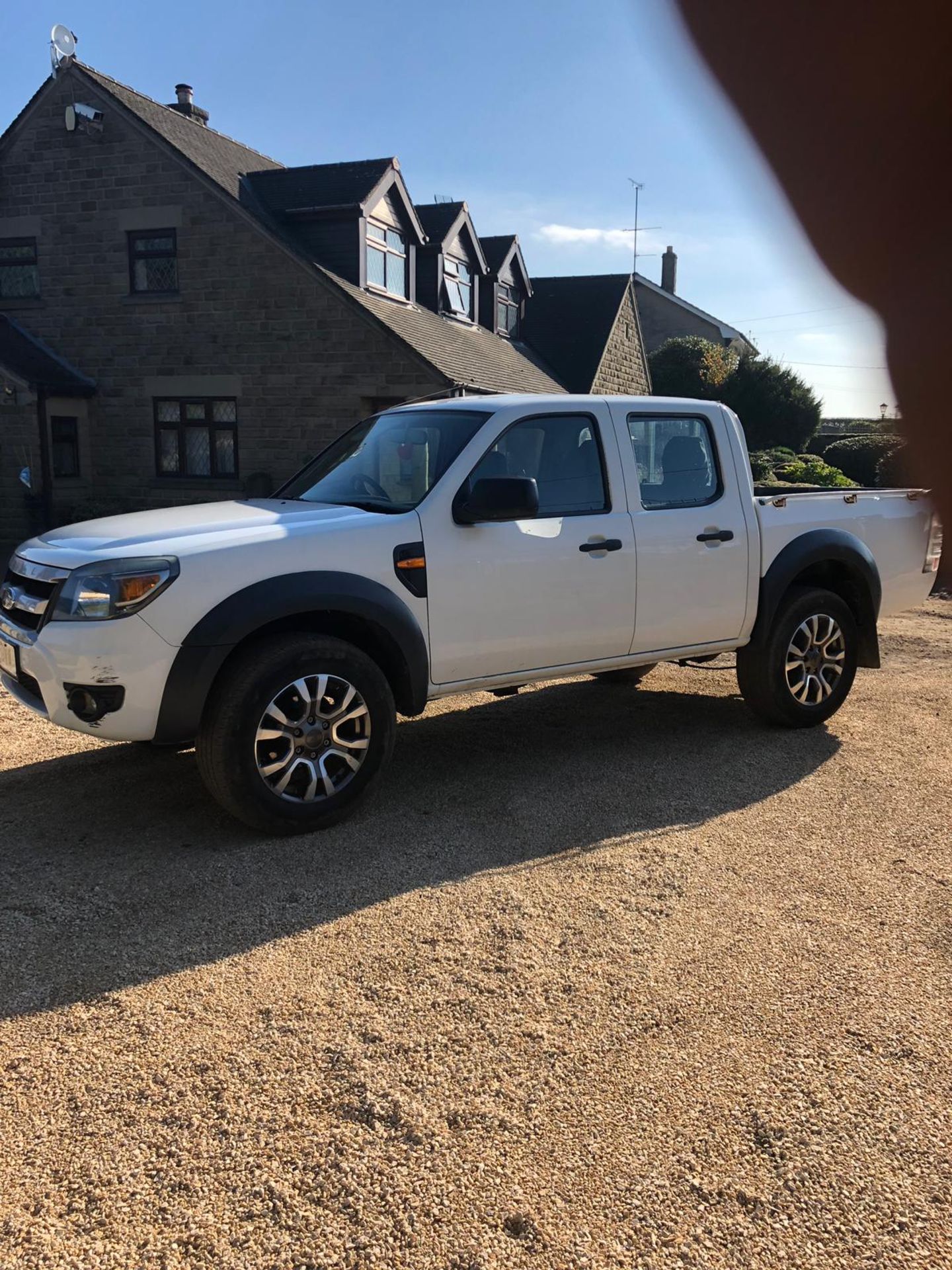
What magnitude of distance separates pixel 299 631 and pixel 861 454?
419cm

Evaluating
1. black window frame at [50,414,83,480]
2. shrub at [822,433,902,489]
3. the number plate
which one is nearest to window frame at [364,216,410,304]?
black window frame at [50,414,83,480]

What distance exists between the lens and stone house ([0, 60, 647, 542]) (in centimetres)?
1841

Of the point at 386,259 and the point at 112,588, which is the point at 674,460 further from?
the point at 386,259

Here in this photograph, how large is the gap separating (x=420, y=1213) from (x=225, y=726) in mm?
2394

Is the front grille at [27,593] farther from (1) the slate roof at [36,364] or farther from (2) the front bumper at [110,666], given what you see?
(1) the slate roof at [36,364]

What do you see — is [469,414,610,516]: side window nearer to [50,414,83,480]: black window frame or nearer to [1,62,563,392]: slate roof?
[1,62,563,392]: slate roof

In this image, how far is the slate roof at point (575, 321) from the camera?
82.7 ft

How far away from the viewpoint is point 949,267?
0.61 metres

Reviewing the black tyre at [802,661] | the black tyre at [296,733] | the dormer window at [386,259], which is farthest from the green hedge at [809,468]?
the dormer window at [386,259]

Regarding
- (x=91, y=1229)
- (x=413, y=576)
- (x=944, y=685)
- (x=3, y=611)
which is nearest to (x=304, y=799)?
(x=413, y=576)

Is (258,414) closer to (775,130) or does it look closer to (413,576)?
(413,576)

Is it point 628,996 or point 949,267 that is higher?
point 949,267

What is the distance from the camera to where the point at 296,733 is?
4691mm

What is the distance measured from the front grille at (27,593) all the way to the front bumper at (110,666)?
0.16m
